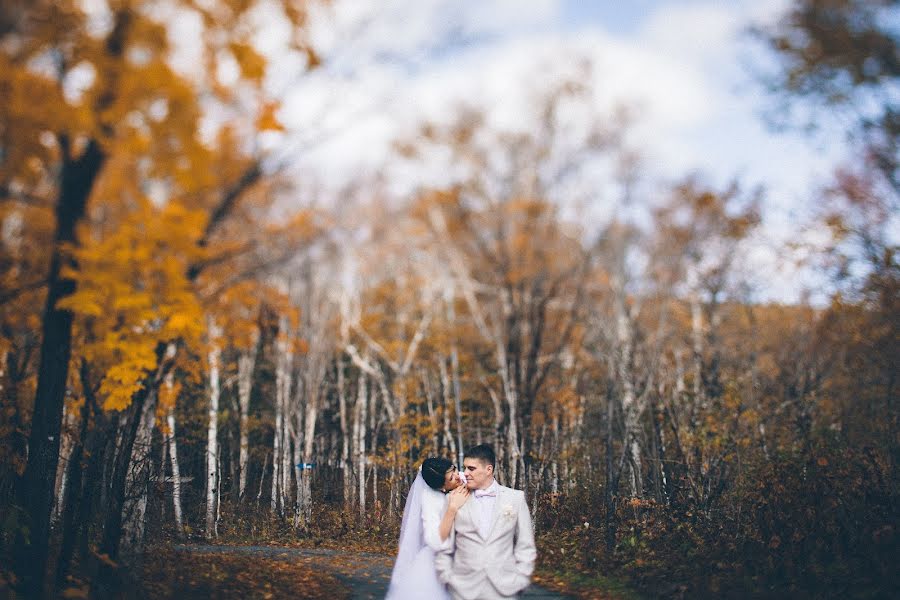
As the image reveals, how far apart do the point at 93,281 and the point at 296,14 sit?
2808 millimetres

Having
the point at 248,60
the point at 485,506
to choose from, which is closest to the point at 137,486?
the point at 248,60

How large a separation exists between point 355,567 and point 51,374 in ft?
28.0

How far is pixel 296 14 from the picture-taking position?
6.01 m

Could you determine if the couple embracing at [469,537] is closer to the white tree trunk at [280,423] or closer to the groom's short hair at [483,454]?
the groom's short hair at [483,454]

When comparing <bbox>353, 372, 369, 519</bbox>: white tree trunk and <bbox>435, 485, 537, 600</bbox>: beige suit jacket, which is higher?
<bbox>353, 372, 369, 519</bbox>: white tree trunk

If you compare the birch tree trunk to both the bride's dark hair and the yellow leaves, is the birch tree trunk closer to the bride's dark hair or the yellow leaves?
the yellow leaves

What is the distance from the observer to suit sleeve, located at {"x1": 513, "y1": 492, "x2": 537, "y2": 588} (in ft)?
14.7

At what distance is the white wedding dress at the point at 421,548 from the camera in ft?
15.4

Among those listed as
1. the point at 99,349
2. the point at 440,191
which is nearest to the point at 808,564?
the point at 99,349

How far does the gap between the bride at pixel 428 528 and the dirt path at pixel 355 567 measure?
4.04 metres

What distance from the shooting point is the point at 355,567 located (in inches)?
534

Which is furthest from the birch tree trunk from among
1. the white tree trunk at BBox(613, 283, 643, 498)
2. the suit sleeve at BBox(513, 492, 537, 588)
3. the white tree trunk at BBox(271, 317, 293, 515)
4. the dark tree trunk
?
the white tree trunk at BBox(271, 317, 293, 515)

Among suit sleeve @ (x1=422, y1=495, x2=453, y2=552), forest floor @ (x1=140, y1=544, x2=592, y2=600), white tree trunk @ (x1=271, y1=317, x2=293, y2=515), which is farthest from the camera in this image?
white tree trunk @ (x1=271, y1=317, x2=293, y2=515)

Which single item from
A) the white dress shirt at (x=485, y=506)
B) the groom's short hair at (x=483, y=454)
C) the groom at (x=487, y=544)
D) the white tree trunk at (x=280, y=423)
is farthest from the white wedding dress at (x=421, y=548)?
the white tree trunk at (x=280, y=423)
